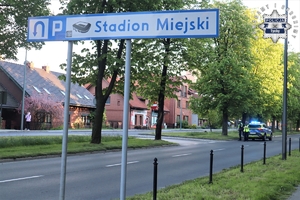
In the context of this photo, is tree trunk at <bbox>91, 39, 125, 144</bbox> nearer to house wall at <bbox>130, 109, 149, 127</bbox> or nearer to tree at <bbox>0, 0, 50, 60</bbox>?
tree at <bbox>0, 0, 50, 60</bbox>

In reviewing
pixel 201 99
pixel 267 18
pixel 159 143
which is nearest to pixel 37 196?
pixel 267 18

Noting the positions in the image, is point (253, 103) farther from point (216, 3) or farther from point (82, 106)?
point (82, 106)

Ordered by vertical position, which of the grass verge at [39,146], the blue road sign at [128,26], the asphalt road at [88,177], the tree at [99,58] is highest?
the tree at [99,58]

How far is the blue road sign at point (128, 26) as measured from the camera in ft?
14.7

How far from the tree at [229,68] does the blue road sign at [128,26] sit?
33477mm

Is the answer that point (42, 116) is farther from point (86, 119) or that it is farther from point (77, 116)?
point (86, 119)

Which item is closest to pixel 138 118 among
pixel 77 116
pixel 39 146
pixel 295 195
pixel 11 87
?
pixel 77 116

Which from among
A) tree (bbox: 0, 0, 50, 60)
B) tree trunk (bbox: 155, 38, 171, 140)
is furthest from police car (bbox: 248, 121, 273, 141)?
tree (bbox: 0, 0, 50, 60)

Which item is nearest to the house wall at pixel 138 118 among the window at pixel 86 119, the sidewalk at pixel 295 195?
the window at pixel 86 119

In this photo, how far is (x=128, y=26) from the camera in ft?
15.7

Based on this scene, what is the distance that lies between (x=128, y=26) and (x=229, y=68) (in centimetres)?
3657

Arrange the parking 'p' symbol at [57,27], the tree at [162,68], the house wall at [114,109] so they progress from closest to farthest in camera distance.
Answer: the parking 'p' symbol at [57,27] < the tree at [162,68] < the house wall at [114,109]

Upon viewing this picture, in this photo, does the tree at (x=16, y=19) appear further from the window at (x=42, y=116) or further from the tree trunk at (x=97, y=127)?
the window at (x=42, y=116)

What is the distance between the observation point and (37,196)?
27.5ft
